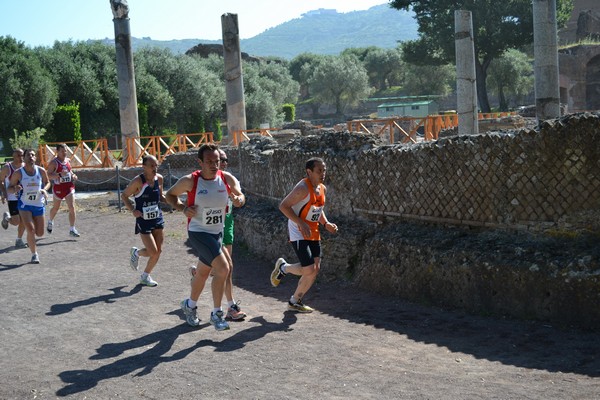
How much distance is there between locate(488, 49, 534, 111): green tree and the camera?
188ft

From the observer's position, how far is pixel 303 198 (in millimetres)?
7832

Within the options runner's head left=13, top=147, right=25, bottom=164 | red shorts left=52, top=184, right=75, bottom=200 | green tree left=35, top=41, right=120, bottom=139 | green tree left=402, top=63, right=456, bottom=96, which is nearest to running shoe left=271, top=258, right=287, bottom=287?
runner's head left=13, top=147, right=25, bottom=164

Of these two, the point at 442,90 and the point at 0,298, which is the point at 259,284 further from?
the point at 442,90

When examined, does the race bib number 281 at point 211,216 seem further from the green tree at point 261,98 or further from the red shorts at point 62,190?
the green tree at point 261,98

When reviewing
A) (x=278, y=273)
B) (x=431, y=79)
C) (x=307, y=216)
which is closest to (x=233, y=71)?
(x=278, y=273)

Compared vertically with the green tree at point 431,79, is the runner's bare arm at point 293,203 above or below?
below

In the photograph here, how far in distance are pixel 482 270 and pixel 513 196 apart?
0.84m

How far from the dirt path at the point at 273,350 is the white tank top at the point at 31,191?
2.06 metres

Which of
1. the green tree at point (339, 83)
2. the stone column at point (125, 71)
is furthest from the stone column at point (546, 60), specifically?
the green tree at point (339, 83)

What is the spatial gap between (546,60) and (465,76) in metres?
3.01

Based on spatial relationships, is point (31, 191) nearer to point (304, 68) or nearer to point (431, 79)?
point (431, 79)

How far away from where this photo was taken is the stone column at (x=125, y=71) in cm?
2742

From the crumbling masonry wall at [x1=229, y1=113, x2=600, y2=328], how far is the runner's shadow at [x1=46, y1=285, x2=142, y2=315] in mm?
2386

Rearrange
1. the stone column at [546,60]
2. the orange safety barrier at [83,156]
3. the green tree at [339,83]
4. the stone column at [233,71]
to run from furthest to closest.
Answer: the green tree at [339,83] → the stone column at [233,71] → the orange safety barrier at [83,156] → the stone column at [546,60]
